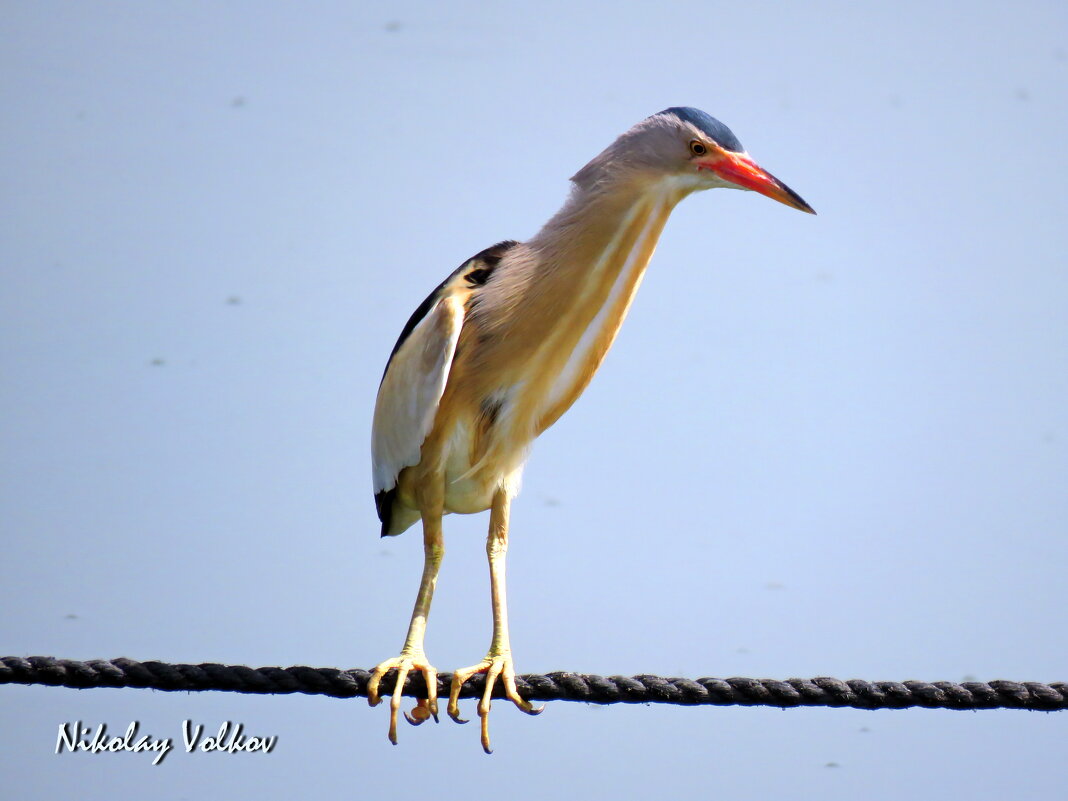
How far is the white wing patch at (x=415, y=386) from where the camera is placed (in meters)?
2.73

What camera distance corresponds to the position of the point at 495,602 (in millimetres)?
2777

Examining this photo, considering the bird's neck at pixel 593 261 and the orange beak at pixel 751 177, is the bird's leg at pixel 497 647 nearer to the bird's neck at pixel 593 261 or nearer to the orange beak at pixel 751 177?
the bird's neck at pixel 593 261

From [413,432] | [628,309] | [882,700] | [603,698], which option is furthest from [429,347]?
[882,700]

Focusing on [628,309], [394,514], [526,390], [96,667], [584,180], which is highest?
[584,180]

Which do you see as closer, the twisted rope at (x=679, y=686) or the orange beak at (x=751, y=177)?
the twisted rope at (x=679, y=686)

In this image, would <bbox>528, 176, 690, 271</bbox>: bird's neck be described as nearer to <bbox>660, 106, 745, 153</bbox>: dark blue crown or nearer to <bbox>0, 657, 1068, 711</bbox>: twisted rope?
<bbox>660, 106, 745, 153</bbox>: dark blue crown

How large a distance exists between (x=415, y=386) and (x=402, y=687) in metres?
0.68

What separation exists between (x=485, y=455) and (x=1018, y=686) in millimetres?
1219

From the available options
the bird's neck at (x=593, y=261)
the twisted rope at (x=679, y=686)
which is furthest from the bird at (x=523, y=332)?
the twisted rope at (x=679, y=686)

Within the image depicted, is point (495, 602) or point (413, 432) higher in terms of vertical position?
point (413, 432)

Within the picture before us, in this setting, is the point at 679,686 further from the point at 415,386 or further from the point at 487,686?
the point at 415,386

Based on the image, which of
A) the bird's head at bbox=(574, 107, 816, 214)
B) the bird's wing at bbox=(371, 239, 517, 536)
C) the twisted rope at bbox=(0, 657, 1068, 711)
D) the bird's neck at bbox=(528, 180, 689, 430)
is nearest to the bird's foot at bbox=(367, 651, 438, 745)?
the twisted rope at bbox=(0, 657, 1068, 711)

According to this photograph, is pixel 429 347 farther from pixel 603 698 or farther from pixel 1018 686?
pixel 1018 686

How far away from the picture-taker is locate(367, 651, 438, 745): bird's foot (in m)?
2.45
